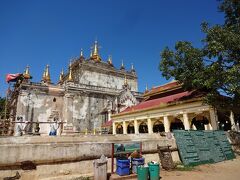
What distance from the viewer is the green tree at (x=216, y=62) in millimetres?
12648

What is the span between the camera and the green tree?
12648 mm

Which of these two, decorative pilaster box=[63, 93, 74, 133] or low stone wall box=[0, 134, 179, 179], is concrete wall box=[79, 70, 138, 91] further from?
low stone wall box=[0, 134, 179, 179]

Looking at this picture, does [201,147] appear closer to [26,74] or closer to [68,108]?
[68,108]

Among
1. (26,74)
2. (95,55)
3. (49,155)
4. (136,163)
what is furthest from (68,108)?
(136,163)

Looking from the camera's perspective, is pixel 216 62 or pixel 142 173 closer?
pixel 142 173

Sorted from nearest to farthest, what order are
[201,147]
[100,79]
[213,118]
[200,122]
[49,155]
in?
[49,155] < [201,147] < [213,118] < [200,122] < [100,79]

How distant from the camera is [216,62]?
13.6m

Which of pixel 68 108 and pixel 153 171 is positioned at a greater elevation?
pixel 68 108

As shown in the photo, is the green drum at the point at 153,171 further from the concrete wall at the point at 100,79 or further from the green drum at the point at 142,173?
the concrete wall at the point at 100,79

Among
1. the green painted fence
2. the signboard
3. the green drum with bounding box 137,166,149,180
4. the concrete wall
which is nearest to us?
the green drum with bounding box 137,166,149,180

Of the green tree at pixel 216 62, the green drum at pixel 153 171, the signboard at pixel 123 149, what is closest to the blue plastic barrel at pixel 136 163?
the signboard at pixel 123 149

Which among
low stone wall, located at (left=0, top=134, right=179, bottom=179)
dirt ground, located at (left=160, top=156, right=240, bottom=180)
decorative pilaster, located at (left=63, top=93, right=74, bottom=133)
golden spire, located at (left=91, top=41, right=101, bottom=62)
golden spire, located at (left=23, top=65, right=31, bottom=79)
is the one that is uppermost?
golden spire, located at (left=91, top=41, right=101, bottom=62)

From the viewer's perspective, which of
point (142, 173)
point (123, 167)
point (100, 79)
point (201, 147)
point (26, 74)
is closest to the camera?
point (142, 173)

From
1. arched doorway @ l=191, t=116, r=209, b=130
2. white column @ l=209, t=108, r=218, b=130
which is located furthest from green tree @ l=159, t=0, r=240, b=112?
arched doorway @ l=191, t=116, r=209, b=130
